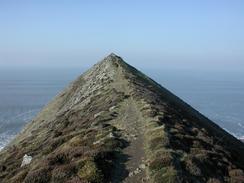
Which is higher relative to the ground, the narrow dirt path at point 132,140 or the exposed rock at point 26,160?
the narrow dirt path at point 132,140

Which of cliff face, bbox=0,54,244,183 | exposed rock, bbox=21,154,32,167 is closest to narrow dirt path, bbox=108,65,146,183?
cliff face, bbox=0,54,244,183

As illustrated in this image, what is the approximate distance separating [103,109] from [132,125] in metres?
7.58

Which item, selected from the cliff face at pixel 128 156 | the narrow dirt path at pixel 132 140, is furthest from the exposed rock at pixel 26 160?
the narrow dirt path at pixel 132 140

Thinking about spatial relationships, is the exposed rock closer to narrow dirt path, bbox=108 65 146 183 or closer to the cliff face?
the cliff face

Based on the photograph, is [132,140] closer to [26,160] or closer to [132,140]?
[132,140]

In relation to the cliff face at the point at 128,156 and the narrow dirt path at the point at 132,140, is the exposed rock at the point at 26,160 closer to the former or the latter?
the cliff face at the point at 128,156

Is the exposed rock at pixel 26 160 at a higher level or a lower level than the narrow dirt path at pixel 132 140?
lower

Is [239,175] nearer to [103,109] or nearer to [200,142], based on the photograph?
[200,142]

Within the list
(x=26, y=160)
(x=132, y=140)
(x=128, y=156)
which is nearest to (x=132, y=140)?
(x=132, y=140)

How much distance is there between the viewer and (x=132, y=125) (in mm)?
27672

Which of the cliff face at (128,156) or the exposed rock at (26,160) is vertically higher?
the cliff face at (128,156)

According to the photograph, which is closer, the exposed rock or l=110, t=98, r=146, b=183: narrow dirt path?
l=110, t=98, r=146, b=183: narrow dirt path

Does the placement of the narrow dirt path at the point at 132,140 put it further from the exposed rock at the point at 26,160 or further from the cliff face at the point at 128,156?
the exposed rock at the point at 26,160

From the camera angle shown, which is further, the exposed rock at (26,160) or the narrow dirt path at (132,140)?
the exposed rock at (26,160)
